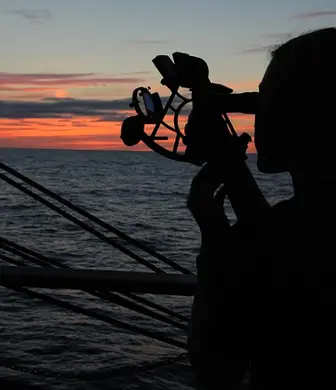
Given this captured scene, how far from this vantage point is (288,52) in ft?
4.83

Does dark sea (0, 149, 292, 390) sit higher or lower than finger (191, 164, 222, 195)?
lower

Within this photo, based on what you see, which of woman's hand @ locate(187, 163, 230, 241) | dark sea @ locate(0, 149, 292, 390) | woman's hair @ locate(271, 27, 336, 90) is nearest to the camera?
woman's hair @ locate(271, 27, 336, 90)

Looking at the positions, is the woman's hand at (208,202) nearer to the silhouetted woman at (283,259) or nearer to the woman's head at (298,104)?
the silhouetted woman at (283,259)

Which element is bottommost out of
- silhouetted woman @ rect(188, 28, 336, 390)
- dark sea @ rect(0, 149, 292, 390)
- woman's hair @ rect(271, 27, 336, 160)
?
dark sea @ rect(0, 149, 292, 390)

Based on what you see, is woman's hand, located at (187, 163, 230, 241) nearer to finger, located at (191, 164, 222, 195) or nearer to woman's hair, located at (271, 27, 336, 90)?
finger, located at (191, 164, 222, 195)

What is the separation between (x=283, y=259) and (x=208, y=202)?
238mm

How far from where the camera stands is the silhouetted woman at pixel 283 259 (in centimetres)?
145

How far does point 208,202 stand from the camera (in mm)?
1588

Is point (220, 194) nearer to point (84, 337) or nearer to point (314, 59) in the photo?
point (314, 59)

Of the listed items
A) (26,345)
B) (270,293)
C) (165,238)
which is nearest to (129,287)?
(270,293)

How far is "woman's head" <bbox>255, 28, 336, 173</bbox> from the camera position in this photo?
143 cm

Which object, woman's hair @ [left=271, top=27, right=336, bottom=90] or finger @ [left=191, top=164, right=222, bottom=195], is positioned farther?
finger @ [left=191, top=164, right=222, bottom=195]

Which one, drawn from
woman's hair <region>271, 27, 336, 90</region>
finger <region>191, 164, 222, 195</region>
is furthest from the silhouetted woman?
finger <region>191, 164, 222, 195</region>

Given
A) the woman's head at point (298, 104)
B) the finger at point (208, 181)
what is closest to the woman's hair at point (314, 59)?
the woman's head at point (298, 104)
